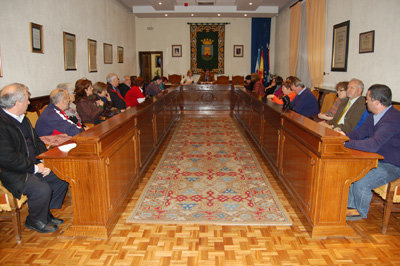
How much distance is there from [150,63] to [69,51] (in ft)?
26.0

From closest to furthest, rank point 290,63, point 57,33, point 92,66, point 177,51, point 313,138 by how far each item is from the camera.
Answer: point 313,138 < point 57,33 < point 92,66 < point 290,63 < point 177,51

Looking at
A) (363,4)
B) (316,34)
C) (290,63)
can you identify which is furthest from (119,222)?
(290,63)

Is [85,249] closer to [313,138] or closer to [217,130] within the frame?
[313,138]

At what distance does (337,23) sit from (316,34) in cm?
129

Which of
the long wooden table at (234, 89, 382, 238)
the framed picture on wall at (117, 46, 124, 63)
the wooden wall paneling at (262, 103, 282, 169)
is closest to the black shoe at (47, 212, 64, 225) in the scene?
the long wooden table at (234, 89, 382, 238)

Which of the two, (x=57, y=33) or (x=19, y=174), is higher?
(x=57, y=33)

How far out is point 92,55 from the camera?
29.4 feet

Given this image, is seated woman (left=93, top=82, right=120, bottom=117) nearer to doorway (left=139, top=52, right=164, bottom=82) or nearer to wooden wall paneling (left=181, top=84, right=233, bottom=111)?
wooden wall paneling (left=181, top=84, right=233, bottom=111)

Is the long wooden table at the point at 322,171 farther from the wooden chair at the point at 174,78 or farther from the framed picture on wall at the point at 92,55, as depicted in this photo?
the wooden chair at the point at 174,78

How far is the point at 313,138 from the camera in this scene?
9.73 ft

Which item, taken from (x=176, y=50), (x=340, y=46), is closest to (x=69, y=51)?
(x=340, y=46)

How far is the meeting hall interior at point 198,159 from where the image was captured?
2791 mm

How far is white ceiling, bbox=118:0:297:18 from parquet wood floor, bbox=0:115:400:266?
35.5 ft

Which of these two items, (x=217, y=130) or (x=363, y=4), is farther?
(x=217, y=130)
